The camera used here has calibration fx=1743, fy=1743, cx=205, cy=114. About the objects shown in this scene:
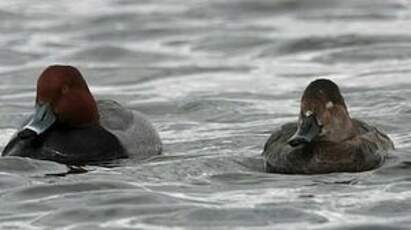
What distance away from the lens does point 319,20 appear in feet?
79.5

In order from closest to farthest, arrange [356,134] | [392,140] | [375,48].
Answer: [356,134] → [392,140] → [375,48]

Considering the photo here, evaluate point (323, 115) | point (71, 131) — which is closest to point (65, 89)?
point (71, 131)

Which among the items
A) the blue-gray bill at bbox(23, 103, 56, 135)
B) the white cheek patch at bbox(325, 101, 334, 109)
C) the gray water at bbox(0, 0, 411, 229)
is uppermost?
the white cheek patch at bbox(325, 101, 334, 109)

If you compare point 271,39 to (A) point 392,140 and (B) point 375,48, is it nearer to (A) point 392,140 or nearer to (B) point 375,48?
(B) point 375,48

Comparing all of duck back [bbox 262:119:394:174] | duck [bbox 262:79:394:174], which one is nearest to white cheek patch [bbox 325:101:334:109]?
duck [bbox 262:79:394:174]

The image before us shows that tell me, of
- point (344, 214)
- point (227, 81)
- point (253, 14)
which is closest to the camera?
point (344, 214)

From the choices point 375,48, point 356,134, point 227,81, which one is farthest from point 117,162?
point 375,48

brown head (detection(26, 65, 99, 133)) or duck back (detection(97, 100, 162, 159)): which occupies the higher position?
brown head (detection(26, 65, 99, 133))

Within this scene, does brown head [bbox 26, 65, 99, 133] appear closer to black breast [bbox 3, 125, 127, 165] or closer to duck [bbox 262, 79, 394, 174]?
black breast [bbox 3, 125, 127, 165]

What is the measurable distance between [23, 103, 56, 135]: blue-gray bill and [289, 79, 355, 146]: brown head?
2192mm

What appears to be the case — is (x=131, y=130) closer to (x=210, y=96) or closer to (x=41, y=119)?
(x=41, y=119)

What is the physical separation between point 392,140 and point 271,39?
7565 millimetres

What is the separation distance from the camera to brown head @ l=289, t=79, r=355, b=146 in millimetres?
13750

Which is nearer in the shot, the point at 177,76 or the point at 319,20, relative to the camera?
the point at 177,76
